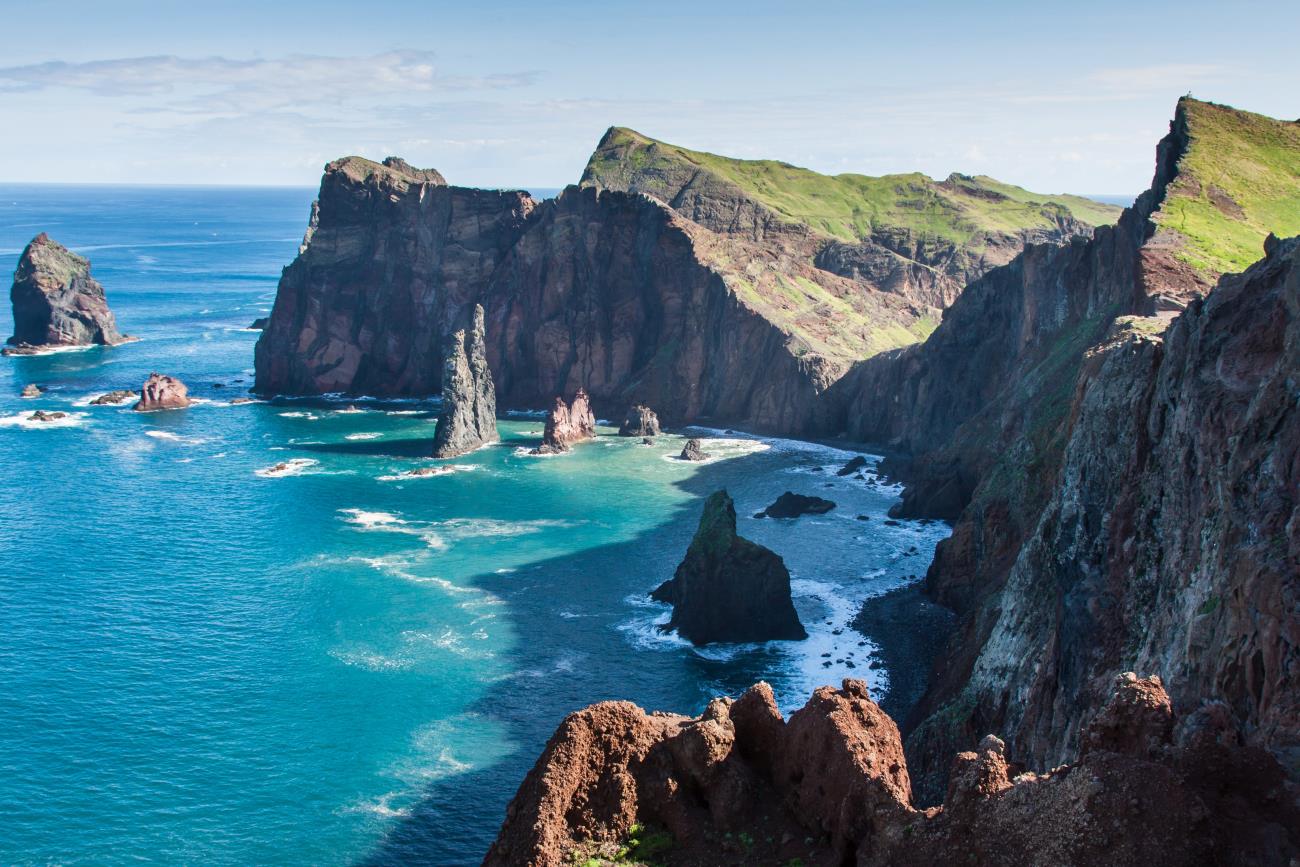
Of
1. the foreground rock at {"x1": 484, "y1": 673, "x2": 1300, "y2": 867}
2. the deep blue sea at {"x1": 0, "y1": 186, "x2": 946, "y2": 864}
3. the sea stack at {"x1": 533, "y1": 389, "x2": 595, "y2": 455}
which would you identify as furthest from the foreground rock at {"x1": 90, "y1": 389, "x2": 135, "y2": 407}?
the foreground rock at {"x1": 484, "y1": 673, "x2": 1300, "y2": 867}

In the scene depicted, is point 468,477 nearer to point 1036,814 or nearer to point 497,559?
point 497,559

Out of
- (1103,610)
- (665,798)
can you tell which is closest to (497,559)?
(1103,610)

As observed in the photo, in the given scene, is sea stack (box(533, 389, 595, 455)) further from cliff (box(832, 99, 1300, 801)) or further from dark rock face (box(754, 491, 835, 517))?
dark rock face (box(754, 491, 835, 517))

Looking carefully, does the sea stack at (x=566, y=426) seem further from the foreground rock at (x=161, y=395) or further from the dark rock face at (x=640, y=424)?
the foreground rock at (x=161, y=395)

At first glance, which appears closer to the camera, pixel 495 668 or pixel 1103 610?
pixel 1103 610

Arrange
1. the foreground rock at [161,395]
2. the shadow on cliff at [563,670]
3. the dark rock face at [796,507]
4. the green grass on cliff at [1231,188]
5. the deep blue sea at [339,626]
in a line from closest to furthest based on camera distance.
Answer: the shadow on cliff at [563,670], the deep blue sea at [339,626], the green grass on cliff at [1231,188], the dark rock face at [796,507], the foreground rock at [161,395]

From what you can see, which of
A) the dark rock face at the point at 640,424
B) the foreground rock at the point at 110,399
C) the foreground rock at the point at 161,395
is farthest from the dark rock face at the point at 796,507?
the foreground rock at the point at 110,399

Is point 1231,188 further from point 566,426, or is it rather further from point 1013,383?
point 566,426
